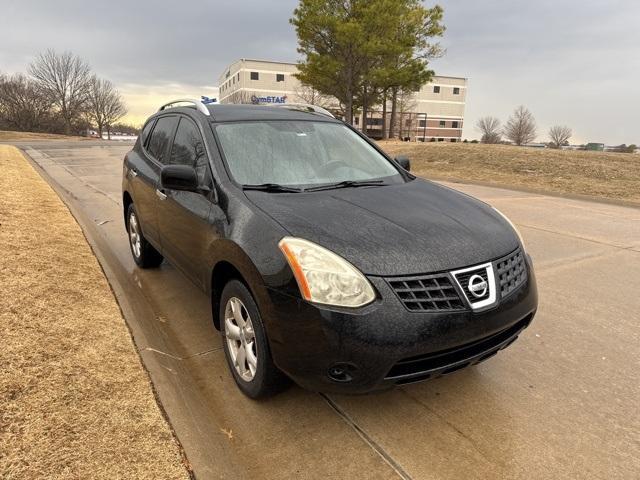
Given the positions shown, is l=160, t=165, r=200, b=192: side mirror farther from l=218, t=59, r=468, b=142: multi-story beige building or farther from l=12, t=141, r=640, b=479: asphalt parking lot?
l=218, t=59, r=468, b=142: multi-story beige building

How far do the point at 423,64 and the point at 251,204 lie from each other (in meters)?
29.0

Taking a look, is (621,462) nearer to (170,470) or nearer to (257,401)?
(257,401)

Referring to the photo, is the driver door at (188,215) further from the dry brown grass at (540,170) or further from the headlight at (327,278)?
the dry brown grass at (540,170)

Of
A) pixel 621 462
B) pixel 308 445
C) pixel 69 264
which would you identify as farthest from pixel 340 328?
pixel 69 264

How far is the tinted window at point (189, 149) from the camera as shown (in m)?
3.21

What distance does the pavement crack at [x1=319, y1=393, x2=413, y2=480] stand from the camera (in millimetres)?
2164

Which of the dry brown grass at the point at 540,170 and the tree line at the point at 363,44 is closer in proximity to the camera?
the dry brown grass at the point at 540,170

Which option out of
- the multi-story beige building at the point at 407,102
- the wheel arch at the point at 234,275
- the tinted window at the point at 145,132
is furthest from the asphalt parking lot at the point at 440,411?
the multi-story beige building at the point at 407,102

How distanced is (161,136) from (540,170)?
1315cm

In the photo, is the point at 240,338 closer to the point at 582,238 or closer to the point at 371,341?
the point at 371,341

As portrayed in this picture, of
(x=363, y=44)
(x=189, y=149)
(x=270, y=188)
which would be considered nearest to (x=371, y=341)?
(x=270, y=188)

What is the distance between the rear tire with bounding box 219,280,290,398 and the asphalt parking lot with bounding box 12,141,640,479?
0.15 metres

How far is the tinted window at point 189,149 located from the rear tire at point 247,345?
0.92m

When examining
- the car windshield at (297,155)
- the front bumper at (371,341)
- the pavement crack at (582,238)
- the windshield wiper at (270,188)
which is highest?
the car windshield at (297,155)
